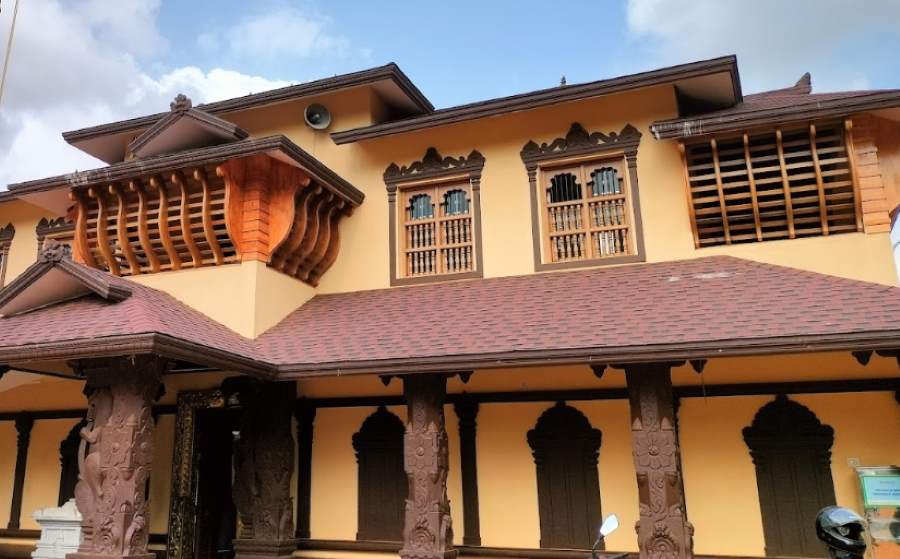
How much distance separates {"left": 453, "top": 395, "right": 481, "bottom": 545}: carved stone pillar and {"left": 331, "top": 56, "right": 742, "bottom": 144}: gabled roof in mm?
4010

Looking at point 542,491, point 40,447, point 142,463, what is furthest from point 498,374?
point 40,447

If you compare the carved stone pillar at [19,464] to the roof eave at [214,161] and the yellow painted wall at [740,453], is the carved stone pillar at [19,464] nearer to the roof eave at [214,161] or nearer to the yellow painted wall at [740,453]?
the roof eave at [214,161]

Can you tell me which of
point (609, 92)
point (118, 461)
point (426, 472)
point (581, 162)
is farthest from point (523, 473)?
point (609, 92)

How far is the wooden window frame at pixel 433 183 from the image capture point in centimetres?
1031

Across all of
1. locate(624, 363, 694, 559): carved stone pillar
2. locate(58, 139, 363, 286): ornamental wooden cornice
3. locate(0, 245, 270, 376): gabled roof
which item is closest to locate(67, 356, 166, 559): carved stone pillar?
locate(0, 245, 270, 376): gabled roof

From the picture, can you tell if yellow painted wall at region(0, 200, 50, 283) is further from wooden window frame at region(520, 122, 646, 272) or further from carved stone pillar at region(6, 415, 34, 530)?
wooden window frame at region(520, 122, 646, 272)

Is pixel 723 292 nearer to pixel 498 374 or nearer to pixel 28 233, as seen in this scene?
pixel 498 374

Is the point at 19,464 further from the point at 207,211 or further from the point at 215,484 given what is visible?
the point at 207,211

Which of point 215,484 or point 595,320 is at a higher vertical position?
point 595,320

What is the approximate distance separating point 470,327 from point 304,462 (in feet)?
10.8

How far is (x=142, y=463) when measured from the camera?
287 inches

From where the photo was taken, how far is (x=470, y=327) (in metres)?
8.45

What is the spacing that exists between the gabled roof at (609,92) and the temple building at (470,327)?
41mm

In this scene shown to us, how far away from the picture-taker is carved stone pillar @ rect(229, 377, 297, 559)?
9.09 metres
